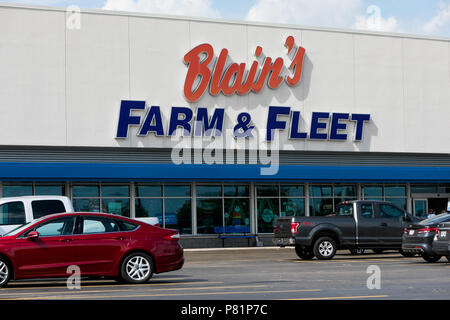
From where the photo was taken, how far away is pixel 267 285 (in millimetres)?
15164

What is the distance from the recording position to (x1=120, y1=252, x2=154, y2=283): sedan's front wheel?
15.4m

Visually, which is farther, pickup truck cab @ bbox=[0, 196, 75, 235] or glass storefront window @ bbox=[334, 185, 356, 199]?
glass storefront window @ bbox=[334, 185, 356, 199]

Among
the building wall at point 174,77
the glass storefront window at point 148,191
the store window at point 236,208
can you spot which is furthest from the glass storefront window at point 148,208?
the store window at point 236,208

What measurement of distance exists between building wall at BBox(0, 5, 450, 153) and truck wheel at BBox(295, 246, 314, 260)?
40.0 ft

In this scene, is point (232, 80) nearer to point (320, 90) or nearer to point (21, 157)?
point (320, 90)

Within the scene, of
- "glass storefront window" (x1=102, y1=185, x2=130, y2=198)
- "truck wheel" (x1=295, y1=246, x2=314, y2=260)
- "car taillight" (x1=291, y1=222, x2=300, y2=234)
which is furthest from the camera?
"glass storefront window" (x1=102, y1=185, x2=130, y2=198)

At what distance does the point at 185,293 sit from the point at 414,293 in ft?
13.1

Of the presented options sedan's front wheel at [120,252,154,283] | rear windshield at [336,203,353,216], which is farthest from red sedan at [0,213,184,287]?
rear windshield at [336,203,353,216]

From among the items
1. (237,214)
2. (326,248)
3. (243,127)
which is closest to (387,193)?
(237,214)

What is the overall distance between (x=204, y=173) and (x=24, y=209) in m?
16.5

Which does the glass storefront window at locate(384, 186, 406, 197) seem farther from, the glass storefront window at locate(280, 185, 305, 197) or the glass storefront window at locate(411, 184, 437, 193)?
the glass storefront window at locate(280, 185, 305, 197)

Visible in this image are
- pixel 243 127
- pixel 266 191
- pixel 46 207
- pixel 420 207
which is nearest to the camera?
pixel 46 207

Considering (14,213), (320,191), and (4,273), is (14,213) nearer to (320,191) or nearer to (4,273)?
(4,273)
